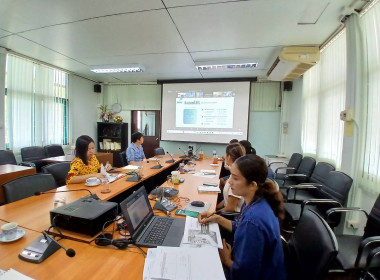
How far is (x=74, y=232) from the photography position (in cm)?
117

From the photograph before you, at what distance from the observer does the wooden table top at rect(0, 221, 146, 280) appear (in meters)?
0.86

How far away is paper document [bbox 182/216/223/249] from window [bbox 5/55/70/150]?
14.5 ft

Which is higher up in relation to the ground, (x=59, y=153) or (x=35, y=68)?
(x=35, y=68)

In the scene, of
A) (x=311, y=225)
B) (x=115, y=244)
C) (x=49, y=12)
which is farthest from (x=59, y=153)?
(x=311, y=225)

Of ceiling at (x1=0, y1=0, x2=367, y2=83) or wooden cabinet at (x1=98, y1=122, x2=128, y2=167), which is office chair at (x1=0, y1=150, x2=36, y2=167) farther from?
wooden cabinet at (x1=98, y1=122, x2=128, y2=167)

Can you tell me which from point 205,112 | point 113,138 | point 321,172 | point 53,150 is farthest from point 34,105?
point 321,172

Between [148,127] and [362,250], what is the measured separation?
554 centimetres

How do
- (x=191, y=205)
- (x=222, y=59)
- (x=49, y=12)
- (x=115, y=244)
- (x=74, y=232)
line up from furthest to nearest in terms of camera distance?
(x=222, y=59) < (x=49, y=12) < (x=191, y=205) < (x=74, y=232) < (x=115, y=244)

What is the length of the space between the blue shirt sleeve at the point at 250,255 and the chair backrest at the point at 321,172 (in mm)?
2236

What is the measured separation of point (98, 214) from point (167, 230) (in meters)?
0.46

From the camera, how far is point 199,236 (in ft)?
3.86

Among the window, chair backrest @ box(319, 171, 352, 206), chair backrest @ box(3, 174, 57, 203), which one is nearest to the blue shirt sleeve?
chair backrest @ box(319, 171, 352, 206)

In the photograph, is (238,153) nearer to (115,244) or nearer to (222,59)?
(115,244)

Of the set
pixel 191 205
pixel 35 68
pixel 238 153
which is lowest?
pixel 191 205
